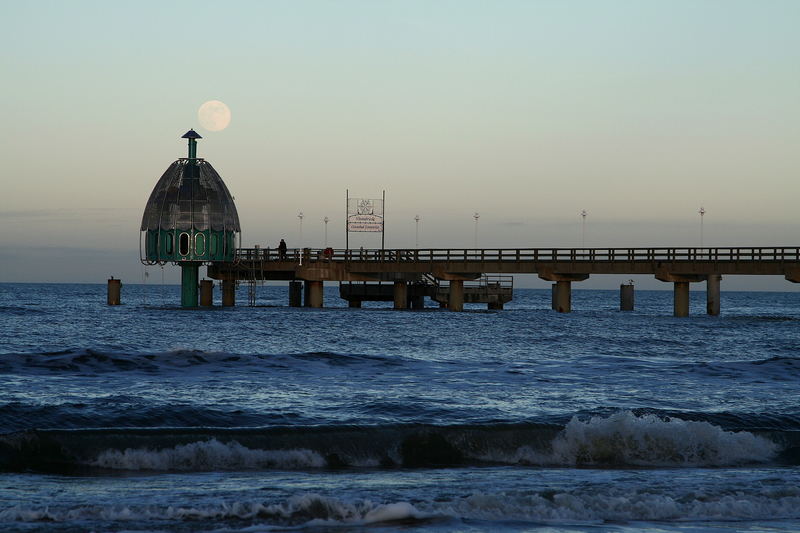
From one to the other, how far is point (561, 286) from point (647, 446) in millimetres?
50941

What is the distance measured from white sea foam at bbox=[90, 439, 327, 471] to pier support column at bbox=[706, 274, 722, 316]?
49517 millimetres

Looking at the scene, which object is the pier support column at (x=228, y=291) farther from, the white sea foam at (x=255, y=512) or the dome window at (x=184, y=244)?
the white sea foam at (x=255, y=512)

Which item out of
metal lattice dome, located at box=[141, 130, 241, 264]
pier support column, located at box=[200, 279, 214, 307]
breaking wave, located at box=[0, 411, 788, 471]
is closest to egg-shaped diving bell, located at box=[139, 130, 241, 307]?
metal lattice dome, located at box=[141, 130, 241, 264]

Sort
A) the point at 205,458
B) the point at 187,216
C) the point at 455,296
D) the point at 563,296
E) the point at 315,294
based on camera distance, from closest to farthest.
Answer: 1. the point at 205,458
2. the point at 187,216
3. the point at 563,296
4. the point at 455,296
5. the point at 315,294

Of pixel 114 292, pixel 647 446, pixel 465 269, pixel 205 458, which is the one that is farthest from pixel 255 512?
pixel 114 292

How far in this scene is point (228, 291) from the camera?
72.1 metres

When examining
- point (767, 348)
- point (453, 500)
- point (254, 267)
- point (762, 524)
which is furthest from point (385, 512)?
point (254, 267)

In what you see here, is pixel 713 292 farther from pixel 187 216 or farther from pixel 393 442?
pixel 393 442

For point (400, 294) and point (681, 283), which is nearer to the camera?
point (681, 283)

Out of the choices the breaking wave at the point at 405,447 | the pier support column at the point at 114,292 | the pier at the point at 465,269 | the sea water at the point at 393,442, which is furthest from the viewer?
the pier support column at the point at 114,292

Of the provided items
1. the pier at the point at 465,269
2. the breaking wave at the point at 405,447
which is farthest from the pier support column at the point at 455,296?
the breaking wave at the point at 405,447

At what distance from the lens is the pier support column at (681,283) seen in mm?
59750

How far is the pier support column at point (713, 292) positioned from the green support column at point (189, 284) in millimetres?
33330

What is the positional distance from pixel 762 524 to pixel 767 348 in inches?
1146
